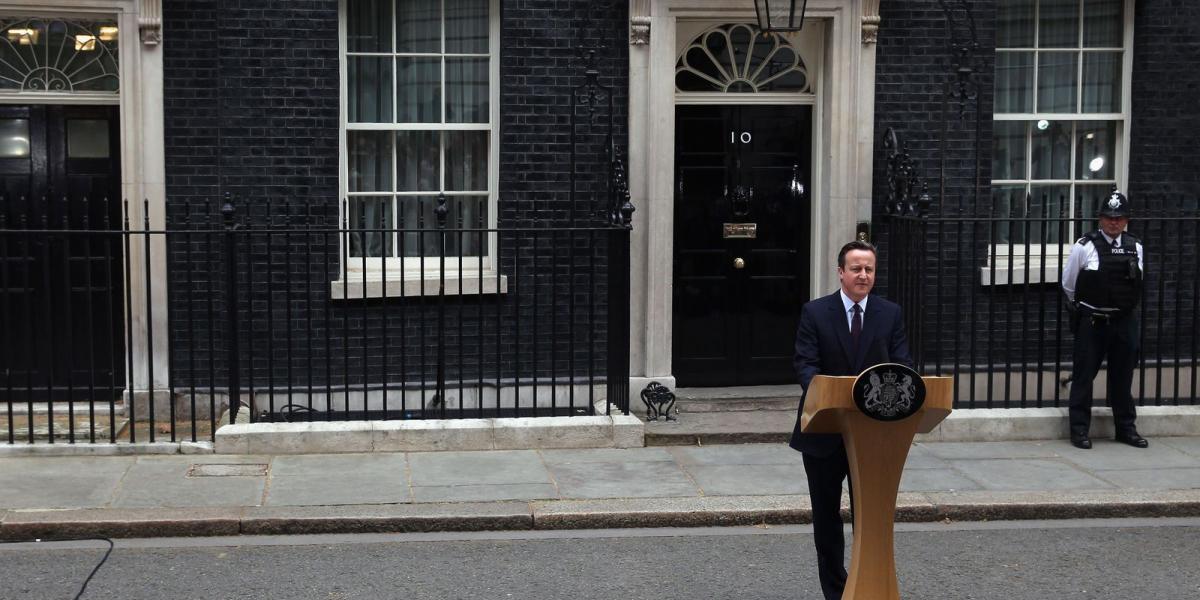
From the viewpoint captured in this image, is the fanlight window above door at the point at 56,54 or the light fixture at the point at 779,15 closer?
the light fixture at the point at 779,15

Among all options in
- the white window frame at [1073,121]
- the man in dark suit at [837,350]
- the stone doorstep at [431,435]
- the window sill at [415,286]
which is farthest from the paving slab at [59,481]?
the white window frame at [1073,121]

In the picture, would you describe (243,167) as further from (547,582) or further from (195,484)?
(547,582)

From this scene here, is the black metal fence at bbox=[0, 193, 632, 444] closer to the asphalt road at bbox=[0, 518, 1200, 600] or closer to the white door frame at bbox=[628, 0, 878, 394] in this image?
the white door frame at bbox=[628, 0, 878, 394]

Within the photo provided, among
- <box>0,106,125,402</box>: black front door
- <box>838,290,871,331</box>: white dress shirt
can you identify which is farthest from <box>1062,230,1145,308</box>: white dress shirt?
<box>0,106,125,402</box>: black front door

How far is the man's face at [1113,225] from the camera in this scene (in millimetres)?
9180

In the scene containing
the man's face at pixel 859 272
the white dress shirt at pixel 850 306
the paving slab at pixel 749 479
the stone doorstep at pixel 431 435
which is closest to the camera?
the man's face at pixel 859 272

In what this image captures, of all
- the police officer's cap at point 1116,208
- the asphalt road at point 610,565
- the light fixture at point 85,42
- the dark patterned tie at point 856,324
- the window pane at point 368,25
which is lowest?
the asphalt road at point 610,565

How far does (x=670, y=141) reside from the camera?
414 inches

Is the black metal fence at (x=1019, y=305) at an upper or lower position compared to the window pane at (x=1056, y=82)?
lower

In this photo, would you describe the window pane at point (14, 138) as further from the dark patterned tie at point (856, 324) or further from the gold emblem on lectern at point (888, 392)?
the gold emblem on lectern at point (888, 392)

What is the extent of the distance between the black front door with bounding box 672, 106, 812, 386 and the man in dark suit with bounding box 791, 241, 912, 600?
5102mm

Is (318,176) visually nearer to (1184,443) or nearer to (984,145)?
(984,145)

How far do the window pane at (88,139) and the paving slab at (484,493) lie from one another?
4047 mm

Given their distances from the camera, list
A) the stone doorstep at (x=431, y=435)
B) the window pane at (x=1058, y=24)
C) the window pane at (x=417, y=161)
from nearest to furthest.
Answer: the stone doorstep at (x=431, y=435) → the window pane at (x=417, y=161) → the window pane at (x=1058, y=24)
